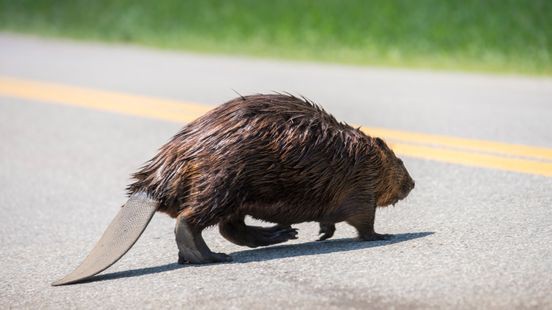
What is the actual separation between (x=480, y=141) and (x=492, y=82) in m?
4.26

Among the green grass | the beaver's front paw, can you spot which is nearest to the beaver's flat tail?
the beaver's front paw

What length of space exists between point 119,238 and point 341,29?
45.9 ft

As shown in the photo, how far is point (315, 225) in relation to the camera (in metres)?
6.77

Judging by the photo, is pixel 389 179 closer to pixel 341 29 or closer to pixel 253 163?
pixel 253 163

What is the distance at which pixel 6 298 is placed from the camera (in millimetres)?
5387

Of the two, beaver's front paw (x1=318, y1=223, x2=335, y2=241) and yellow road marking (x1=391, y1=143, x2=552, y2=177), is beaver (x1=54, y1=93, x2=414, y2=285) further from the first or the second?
yellow road marking (x1=391, y1=143, x2=552, y2=177)

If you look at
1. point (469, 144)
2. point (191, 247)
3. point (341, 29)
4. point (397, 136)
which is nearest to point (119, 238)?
point (191, 247)

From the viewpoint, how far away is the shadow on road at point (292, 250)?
18.7 feet

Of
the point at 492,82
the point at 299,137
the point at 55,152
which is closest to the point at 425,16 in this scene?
the point at 492,82

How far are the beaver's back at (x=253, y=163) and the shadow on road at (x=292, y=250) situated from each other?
10.5 inches

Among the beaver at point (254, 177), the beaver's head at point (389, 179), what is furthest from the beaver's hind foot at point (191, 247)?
the beaver's head at point (389, 179)

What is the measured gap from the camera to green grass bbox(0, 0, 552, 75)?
53.9 ft

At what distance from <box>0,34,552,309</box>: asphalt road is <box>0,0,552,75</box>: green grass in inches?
94.6

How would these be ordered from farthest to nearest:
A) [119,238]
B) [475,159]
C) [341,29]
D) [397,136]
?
[341,29] → [397,136] → [475,159] → [119,238]
